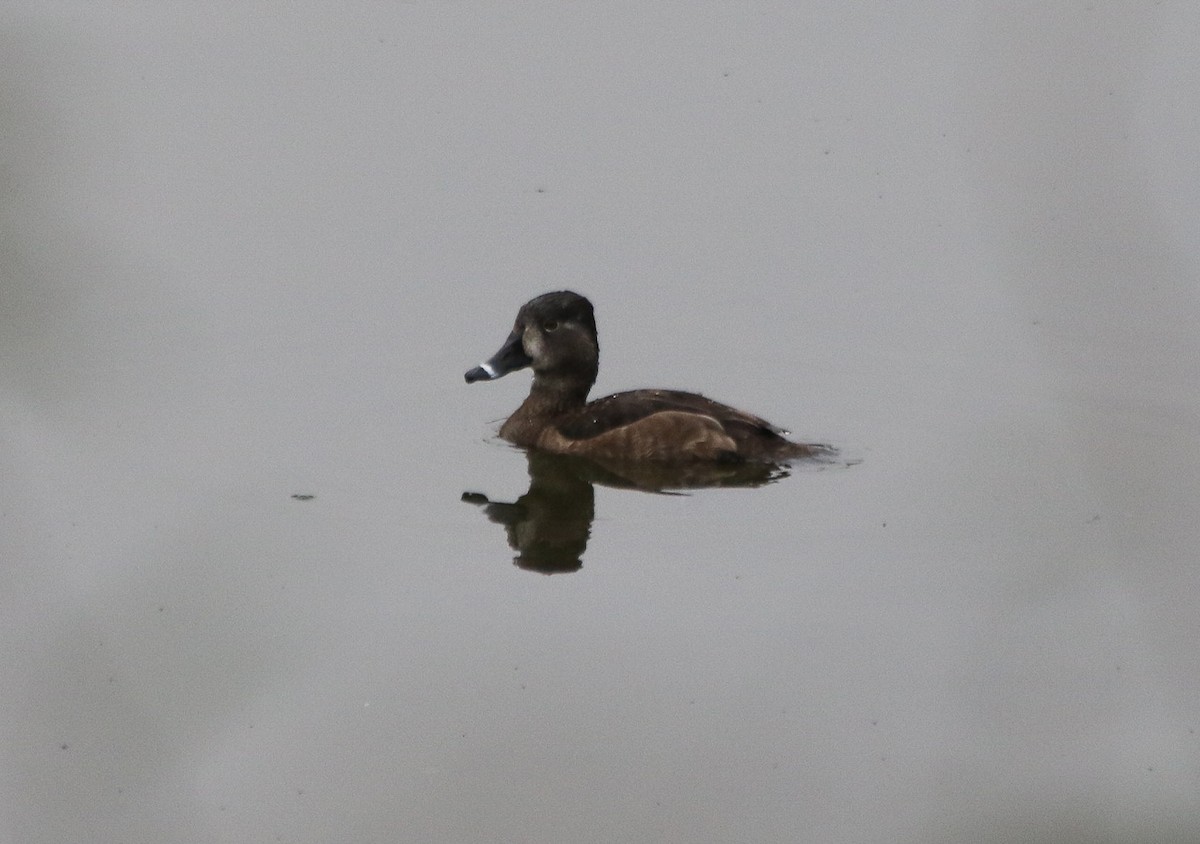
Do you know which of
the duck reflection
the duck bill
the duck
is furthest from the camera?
the duck bill

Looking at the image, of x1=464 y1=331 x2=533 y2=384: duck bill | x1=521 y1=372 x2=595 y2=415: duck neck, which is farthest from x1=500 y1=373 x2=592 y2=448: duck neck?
x1=464 y1=331 x2=533 y2=384: duck bill

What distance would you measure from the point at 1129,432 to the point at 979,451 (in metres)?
0.79

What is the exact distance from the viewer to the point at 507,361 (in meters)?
9.05

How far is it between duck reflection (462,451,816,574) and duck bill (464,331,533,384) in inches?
20.2

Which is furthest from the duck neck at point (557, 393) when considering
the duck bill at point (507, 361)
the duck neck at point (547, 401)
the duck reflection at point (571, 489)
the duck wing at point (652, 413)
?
the duck reflection at point (571, 489)

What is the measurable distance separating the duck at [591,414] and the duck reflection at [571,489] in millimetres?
75

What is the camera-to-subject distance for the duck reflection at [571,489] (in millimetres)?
7562

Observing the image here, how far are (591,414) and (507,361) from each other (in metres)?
0.59

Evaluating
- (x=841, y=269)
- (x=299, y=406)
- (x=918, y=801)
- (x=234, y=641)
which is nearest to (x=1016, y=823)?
(x=918, y=801)

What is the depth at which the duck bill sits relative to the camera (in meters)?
8.98

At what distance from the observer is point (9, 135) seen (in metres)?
2.13

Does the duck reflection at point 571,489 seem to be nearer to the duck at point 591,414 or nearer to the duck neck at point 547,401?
the duck at point 591,414

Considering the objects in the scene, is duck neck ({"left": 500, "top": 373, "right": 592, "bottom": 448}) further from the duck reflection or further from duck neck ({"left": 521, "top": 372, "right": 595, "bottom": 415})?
the duck reflection

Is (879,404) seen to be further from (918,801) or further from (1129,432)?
(918,801)
